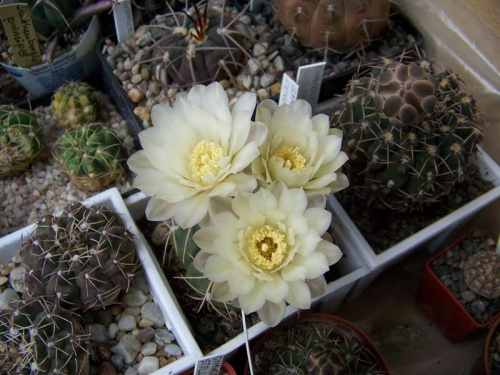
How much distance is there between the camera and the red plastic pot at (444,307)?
135cm

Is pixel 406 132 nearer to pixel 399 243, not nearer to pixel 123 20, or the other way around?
pixel 399 243

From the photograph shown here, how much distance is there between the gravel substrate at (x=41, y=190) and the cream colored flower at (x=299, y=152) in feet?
1.97

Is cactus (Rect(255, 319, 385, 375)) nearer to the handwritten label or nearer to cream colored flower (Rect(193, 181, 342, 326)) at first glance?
cream colored flower (Rect(193, 181, 342, 326))

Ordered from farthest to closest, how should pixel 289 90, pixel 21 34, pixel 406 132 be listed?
pixel 21 34 → pixel 289 90 → pixel 406 132

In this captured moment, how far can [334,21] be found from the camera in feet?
4.67

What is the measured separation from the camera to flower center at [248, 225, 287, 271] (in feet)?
2.64

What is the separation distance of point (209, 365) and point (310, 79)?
2.23 feet

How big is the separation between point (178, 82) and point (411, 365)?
993mm

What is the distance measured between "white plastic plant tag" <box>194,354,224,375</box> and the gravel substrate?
517 millimetres

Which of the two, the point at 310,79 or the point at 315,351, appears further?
the point at 310,79

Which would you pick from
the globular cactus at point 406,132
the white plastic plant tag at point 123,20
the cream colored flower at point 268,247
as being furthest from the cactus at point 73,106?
the cream colored flower at point 268,247

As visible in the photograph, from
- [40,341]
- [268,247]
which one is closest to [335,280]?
[268,247]

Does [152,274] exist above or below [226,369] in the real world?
above

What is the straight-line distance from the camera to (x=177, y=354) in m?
1.13
